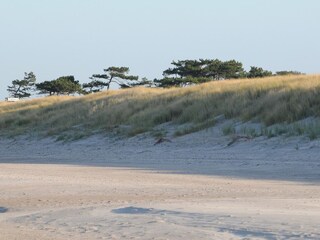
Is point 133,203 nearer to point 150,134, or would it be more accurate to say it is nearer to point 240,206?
point 240,206

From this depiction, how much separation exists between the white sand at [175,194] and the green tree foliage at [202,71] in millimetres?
45360

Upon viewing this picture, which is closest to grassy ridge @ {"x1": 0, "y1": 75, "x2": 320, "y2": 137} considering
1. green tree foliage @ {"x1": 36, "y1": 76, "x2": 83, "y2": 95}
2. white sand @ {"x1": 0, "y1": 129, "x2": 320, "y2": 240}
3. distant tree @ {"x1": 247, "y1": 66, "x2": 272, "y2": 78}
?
white sand @ {"x1": 0, "y1": 129, "x2": 320, "y2": 240}

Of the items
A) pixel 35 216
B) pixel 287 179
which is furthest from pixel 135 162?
pixel 35 216

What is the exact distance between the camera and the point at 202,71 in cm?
6688

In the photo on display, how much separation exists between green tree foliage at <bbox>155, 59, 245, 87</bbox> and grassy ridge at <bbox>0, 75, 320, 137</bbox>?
2719cm

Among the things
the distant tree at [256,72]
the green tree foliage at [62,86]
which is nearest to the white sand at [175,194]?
the distant tree at [256,72]

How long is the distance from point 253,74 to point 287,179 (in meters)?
51.5

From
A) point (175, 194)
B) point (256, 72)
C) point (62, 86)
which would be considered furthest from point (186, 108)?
point (62, 86)

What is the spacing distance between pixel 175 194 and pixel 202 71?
57.3 meters

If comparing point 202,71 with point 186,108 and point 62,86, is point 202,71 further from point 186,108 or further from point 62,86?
point 186,108

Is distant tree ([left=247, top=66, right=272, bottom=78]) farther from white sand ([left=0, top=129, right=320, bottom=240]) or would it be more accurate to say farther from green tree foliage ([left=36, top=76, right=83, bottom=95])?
white sand ([left=0, top=129, right=320, bottom=240])

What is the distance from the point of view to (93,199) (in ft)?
31.3

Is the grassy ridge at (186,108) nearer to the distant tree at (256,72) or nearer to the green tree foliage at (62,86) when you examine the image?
the distant tree at (256,72)

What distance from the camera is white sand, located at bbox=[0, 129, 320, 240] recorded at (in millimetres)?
6688
